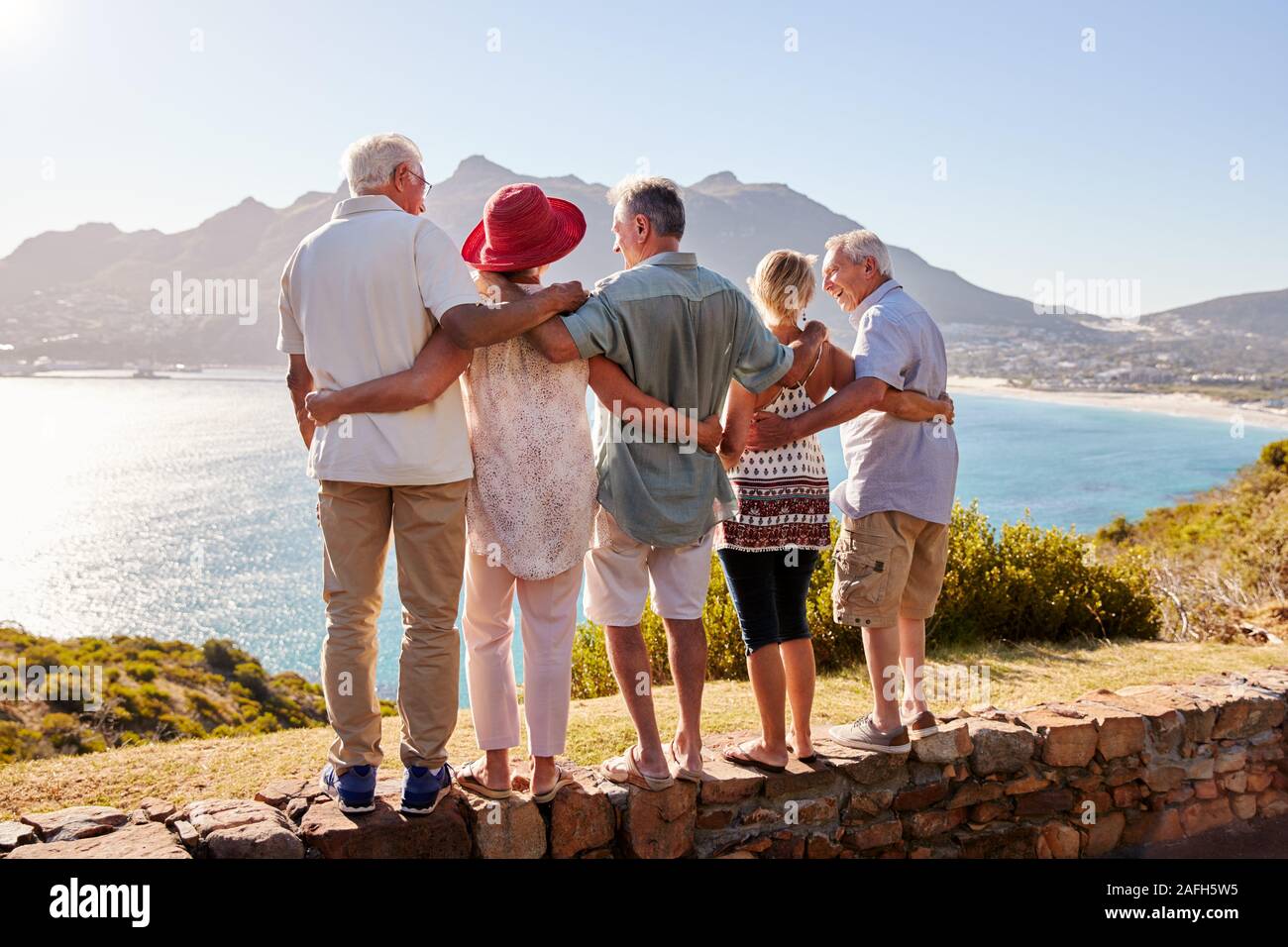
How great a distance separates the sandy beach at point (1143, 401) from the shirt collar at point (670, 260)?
79.0m

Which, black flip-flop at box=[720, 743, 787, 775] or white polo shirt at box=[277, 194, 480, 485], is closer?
white polo shirt at box=[277, 194, 480, 485]

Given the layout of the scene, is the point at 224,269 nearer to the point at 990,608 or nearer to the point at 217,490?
the point at 217,490

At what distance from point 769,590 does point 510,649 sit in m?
0.95

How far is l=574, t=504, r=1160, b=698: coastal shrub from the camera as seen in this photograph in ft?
24.8

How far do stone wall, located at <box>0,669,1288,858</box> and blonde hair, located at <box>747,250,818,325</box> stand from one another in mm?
1690

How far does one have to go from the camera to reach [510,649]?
3.17 meters

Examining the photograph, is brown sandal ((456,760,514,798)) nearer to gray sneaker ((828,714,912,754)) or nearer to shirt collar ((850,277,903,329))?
gray sneaker ((828,714,912,754))

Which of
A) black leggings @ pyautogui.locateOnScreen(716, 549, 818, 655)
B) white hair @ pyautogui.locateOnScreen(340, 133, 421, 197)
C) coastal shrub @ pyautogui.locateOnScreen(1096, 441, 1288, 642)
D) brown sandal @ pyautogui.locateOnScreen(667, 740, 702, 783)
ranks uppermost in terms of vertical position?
white hair @ pyautogui.locateOnScreen(340, 133, 421, 197)

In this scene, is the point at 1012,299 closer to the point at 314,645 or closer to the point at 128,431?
the point at 128,431

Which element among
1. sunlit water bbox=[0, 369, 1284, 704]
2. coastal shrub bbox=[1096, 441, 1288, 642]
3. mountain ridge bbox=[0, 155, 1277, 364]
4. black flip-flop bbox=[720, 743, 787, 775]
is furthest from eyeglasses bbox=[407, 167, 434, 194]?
mountain ridge bbox=[0, 155, 1277, 364]

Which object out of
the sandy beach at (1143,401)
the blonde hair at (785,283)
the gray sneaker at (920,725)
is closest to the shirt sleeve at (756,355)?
the blonde hair at (785,283)

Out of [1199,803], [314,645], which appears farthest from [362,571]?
[314,645]

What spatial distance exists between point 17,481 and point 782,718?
82.6 metres
